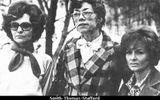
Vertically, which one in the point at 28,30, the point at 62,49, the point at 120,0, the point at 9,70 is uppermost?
the point at 120,0

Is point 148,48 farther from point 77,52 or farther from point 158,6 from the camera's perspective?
point 77,52

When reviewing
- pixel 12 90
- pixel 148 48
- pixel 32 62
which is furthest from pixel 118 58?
pixel 12 90

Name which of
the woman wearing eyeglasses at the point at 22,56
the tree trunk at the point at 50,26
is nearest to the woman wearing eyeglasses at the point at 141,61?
the tree trunk at the point at 50,26

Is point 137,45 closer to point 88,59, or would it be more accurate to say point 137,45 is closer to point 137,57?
point 137,57

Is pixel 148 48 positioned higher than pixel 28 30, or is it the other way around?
pixel 28 30

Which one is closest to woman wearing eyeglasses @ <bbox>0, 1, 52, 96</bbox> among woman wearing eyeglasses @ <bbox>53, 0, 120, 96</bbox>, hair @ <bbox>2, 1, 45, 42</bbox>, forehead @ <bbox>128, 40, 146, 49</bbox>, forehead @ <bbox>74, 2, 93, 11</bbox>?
hair @ <bbox>2, 1, 45, 42</bbox>

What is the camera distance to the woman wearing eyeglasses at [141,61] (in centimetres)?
404

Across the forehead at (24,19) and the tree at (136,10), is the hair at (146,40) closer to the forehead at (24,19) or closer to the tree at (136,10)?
the tree at (136,10)

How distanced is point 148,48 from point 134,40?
0.25 metres

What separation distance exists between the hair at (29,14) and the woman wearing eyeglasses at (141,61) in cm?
131

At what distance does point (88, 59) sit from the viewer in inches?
160

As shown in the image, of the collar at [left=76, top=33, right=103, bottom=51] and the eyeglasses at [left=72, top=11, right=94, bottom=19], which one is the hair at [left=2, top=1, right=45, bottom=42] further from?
the collar at [left=76, top=33, right=103, bottom=51]

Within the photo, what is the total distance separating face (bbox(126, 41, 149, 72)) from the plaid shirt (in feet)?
0.76

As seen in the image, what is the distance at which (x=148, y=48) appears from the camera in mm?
4066
